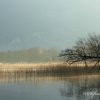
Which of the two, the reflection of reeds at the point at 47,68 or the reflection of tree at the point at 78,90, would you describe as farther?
the reflection of reeds at the point at 47,68

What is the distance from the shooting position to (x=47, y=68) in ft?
81.8

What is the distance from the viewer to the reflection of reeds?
24203 mm

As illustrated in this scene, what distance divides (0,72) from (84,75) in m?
7.81

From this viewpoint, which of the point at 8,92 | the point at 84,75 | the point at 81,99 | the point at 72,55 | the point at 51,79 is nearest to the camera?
the point at 72,55

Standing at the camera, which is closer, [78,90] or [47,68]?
[78,90]

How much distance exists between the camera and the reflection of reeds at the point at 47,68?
24203 millimetres

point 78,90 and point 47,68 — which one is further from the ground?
point 47,68

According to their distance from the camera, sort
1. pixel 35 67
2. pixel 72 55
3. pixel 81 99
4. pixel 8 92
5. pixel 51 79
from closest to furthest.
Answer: pixel 72 55, pixel 81 99, pixel 8 92, pixel 51 79, pixel 35 67

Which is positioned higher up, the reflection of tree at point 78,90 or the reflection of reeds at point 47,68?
the reflection of reeds at point 47,68

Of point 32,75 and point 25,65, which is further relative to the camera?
point 25,65

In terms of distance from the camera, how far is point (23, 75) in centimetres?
2547

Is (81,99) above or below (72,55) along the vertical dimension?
below

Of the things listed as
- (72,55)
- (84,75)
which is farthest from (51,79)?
(72,55)

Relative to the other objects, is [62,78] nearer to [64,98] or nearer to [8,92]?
[8,92]
